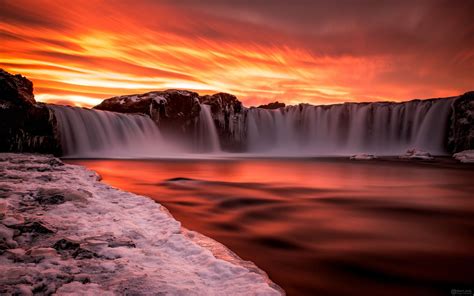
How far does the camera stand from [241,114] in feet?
149

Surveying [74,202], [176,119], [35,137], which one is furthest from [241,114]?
[74,202]

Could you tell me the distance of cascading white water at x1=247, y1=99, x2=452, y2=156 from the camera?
37.3m

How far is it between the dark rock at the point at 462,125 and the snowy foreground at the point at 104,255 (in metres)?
37.7

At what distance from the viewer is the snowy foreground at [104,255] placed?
227cm

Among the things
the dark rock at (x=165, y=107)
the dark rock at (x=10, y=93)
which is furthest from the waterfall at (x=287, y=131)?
the dark rock at (x=10, y=93)

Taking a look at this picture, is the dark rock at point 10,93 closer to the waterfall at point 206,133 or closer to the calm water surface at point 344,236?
the calm water surface at point 344,236

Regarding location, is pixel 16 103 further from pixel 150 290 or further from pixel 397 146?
pixel 397 146

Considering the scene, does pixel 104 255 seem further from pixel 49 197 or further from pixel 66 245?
pixel 49 197

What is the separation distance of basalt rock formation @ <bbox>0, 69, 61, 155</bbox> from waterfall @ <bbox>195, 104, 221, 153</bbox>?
19713 millimetres

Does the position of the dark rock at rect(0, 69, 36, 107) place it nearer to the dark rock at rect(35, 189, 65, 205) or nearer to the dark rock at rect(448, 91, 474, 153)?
the dark rock at rect(35, 189, 65, 205)

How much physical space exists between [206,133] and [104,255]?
126 feet

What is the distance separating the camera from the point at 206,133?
41.1 metres

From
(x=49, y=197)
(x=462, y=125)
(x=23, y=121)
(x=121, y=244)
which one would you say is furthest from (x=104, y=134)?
(x=462, y=125)

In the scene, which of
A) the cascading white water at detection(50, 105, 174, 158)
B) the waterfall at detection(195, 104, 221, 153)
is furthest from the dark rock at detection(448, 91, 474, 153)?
the cascading white water at detection(50, 105, 174, 158)
